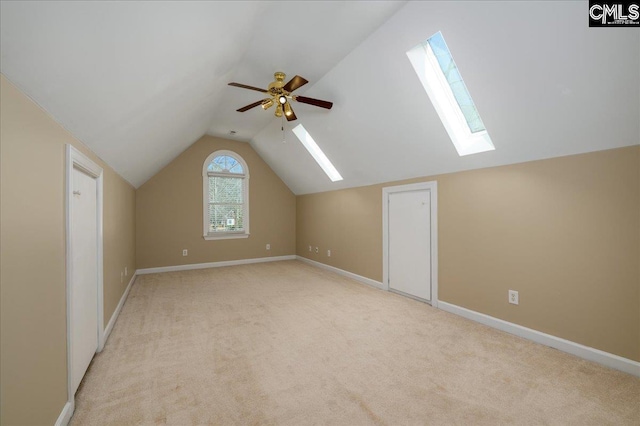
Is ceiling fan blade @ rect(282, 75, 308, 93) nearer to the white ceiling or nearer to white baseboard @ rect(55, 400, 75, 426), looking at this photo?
the white ceiling

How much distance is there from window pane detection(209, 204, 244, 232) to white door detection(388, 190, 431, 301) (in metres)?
3.90

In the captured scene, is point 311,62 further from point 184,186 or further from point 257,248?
point 257,248

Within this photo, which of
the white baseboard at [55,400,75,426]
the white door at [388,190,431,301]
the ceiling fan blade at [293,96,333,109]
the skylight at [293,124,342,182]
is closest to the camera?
the white baseboard at [55,400,75,426]

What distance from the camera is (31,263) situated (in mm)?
1307

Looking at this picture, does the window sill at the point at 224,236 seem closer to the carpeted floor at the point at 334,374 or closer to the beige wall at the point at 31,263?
the carpeted floor at the point at 334,374

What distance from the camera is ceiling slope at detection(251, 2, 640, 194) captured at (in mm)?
1887

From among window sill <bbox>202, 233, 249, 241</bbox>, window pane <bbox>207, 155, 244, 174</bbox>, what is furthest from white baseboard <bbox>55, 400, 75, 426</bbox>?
window pane <bbox>207, 155, 244, 174</bbox>

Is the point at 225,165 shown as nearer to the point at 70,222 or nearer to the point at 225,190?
the point at 225,190

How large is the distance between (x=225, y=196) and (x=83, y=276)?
465 cm

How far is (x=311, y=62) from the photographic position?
317 cm

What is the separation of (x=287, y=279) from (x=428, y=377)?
11.4 feet

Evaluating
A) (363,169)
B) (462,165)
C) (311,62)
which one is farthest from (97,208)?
(462,165)

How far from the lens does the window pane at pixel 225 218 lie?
6.57 m

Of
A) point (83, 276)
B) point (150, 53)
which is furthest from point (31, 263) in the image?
point (150, 53)
